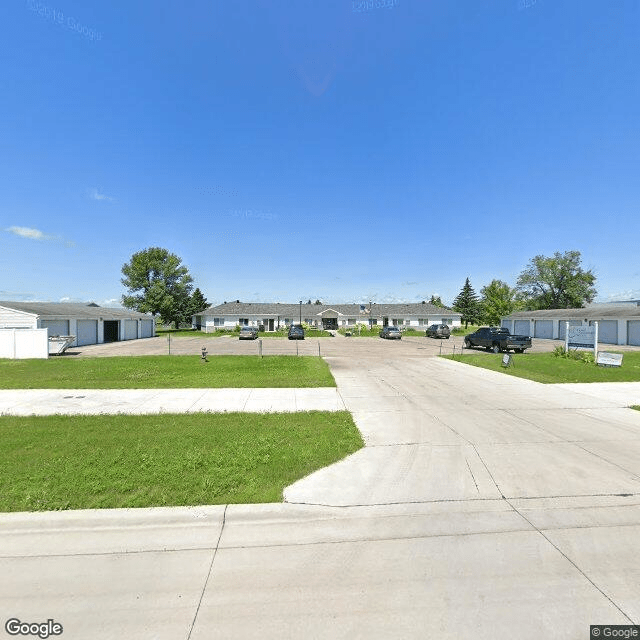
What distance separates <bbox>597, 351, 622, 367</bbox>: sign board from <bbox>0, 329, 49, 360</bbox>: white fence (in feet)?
100

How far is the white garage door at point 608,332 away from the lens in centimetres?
3369

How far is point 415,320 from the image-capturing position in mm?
62250

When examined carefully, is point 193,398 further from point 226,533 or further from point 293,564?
point 293,564

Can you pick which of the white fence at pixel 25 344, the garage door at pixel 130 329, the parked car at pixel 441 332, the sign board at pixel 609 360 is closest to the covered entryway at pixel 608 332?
the parked car at pixel 441 332

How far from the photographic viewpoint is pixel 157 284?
2367 inches

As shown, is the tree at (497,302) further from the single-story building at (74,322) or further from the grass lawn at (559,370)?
the single-story building at (74,322)

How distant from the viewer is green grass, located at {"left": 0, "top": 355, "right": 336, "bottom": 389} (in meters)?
11.9

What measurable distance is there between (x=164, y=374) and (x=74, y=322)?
21543 millimetres

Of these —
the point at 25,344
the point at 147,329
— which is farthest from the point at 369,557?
the point at 147,329

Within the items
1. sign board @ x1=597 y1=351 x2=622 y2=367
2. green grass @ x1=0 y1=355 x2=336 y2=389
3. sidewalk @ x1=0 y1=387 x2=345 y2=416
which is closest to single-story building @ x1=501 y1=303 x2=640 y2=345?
sign board @ x1=597 y1=351 x2=622 y2=367

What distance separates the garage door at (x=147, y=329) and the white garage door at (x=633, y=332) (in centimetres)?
5314

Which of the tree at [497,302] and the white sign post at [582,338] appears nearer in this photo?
the white sign post at [582,338]

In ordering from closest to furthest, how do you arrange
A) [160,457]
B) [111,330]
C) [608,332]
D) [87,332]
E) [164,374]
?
[160,457], [164,374], [87,332], [608,332], [111,330]

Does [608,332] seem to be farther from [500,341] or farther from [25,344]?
[25,344]
